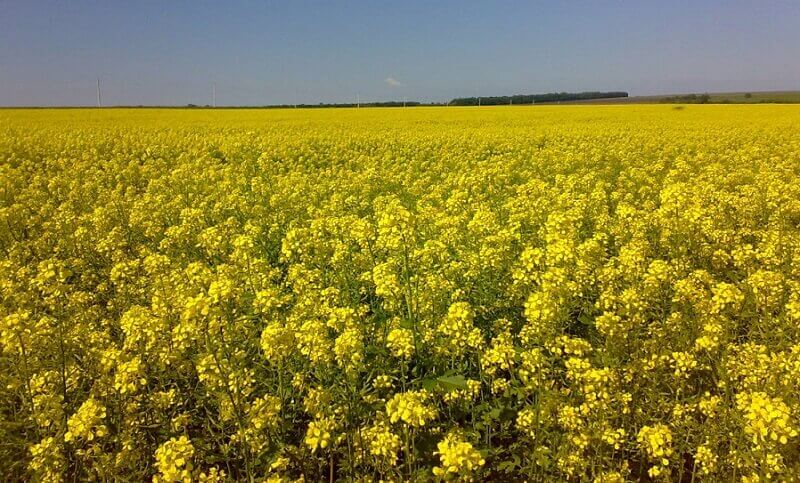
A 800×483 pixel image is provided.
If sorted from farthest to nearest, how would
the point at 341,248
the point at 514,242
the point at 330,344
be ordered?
the point at 514,242
the point at 341,248
the point at 330,344

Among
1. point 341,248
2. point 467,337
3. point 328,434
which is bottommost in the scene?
point 328,434

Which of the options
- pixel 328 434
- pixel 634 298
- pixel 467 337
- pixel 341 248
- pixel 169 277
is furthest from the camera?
pixel 341 248

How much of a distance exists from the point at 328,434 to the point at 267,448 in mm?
488

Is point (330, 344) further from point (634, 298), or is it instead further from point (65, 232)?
point (65, 232)

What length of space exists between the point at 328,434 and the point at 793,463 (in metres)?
2.64

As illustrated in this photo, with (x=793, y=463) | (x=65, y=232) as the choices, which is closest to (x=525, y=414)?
(x=793, y=463)

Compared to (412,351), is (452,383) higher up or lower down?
lower down

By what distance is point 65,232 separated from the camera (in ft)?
19.5

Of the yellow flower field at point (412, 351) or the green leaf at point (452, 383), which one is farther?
the green leaf at point (452, 383)

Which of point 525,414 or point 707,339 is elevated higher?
point 707,339

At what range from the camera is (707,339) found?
3119 mm

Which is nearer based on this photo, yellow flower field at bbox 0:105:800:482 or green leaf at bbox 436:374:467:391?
yellow flower field at bbox 0:105:800:482

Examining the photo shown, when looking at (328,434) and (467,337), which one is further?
(467,337)

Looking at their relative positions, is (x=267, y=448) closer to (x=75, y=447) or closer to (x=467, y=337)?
(x=75, y=447)
